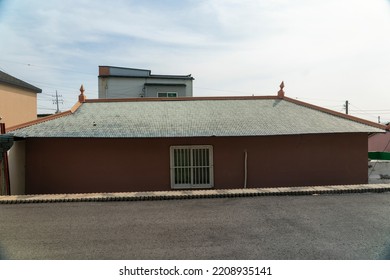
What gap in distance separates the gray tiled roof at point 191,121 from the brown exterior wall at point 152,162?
1.26ft

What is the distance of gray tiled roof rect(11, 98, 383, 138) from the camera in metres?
12.5

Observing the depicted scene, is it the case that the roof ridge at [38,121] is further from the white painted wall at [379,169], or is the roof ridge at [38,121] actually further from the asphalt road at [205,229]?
the white painted wall at [379,169]

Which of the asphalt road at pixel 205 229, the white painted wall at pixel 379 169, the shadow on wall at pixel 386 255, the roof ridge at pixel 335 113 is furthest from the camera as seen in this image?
the white painted wall at pixel 379 169

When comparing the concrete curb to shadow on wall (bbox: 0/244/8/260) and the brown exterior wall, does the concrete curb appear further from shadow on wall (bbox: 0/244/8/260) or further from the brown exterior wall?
the brown exterior wall

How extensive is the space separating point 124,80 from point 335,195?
94.4ft

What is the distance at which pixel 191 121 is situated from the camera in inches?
537

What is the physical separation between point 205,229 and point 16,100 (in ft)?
73.1

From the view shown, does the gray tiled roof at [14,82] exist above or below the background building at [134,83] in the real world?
below

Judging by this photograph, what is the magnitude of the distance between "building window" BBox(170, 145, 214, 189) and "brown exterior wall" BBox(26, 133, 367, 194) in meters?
0.24

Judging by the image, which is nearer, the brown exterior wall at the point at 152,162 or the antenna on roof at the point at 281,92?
the brown exterior wall at the point at 152,162

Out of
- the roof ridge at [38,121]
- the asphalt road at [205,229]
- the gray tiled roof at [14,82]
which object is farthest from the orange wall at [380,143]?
the gray tiled roof at [14,82]

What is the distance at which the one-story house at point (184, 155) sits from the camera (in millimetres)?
12562

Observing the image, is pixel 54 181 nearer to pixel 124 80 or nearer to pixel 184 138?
pixel 184 138

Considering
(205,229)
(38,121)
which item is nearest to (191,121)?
(38,121)
